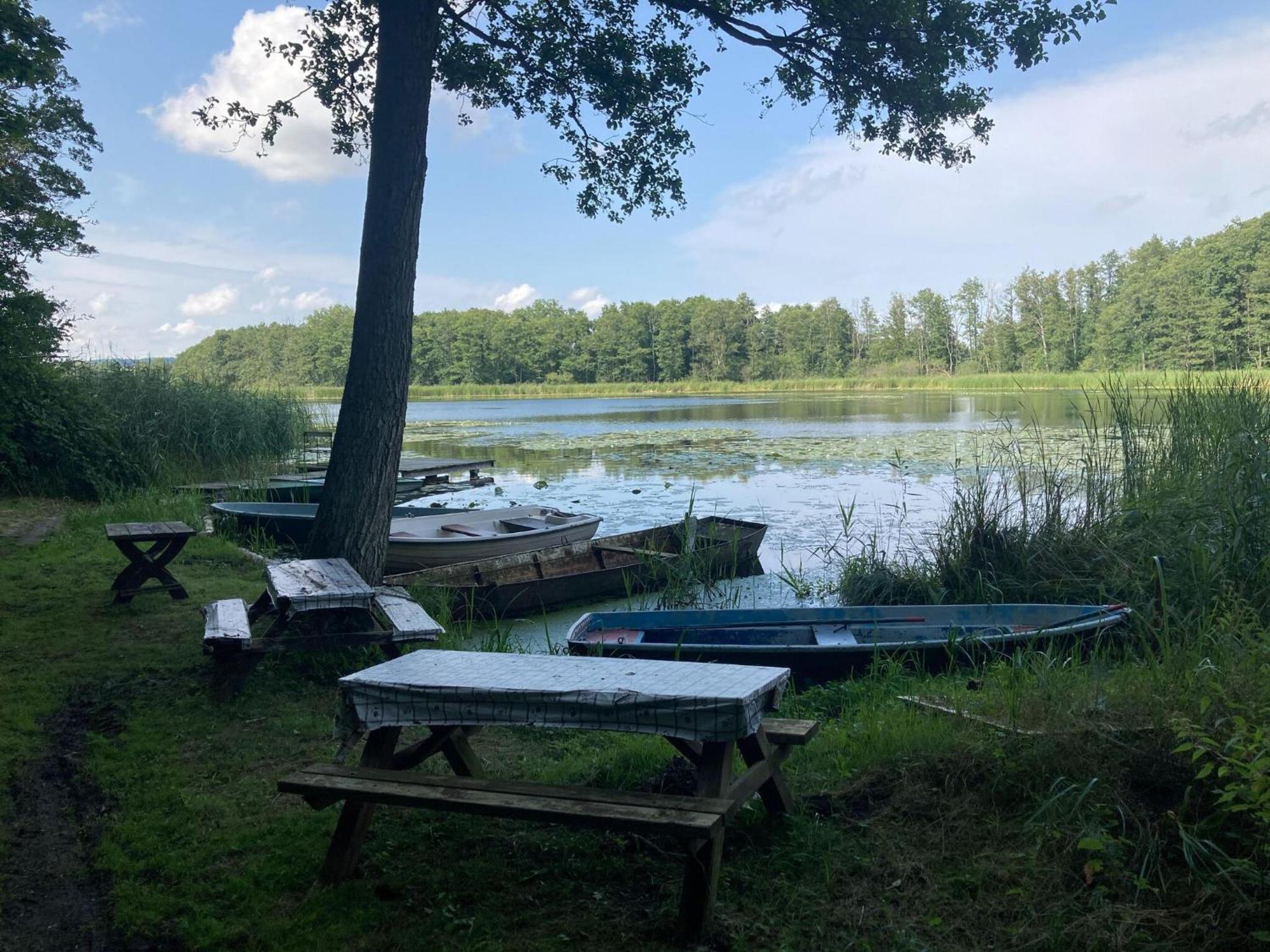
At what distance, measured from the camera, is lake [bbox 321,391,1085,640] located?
41.2ft

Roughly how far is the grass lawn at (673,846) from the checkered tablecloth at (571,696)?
534 millimetres

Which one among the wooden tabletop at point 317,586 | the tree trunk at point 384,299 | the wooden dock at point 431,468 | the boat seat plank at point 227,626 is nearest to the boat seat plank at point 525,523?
the tree trunk at point 384,299

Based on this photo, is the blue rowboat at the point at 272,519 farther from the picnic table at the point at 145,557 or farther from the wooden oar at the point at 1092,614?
the wooden oar at the point at 1092,614

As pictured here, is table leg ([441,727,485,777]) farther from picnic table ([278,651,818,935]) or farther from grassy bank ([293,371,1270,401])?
grassy bank ([293,371,1270,401])

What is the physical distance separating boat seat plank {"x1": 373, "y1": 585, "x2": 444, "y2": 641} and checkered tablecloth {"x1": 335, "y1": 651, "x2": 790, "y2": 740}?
1.72 m

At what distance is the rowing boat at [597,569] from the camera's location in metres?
8.29

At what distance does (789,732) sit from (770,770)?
152mm

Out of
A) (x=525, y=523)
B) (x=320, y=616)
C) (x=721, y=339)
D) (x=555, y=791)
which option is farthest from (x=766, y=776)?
(x=721, y=339)

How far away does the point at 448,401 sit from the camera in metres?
66.2

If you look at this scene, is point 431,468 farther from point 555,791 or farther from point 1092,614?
point 555,791

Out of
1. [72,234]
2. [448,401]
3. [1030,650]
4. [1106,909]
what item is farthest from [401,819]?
[448,401]

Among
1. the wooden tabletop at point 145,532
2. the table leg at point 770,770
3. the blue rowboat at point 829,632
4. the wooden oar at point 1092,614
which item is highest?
the wooden tabletop at point 145,532

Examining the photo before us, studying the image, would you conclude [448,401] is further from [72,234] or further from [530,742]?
[530,742]

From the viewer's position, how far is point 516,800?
2752 millimetres
